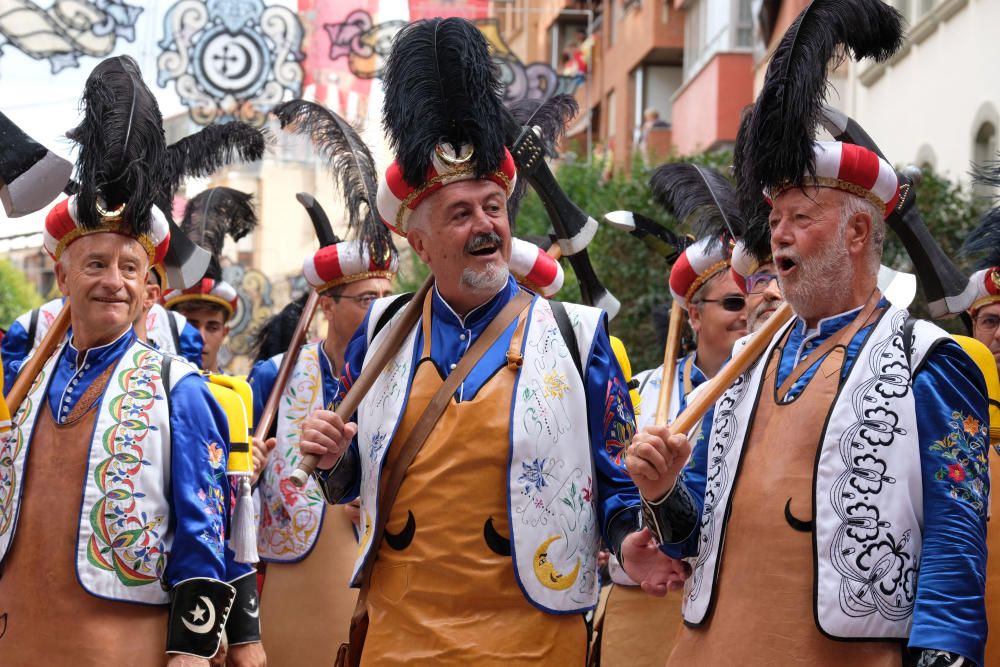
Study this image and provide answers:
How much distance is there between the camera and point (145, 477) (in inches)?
208

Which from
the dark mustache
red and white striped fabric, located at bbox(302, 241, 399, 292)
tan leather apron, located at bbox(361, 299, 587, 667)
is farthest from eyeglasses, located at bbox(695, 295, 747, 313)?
tan leather apron, located at bbox(361, 299, 587, 667)

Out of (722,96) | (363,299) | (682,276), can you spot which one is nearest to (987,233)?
(682,276)

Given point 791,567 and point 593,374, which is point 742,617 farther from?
point 593,374

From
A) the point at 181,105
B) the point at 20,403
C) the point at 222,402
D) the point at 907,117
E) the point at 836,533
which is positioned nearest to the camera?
the point at 836,533

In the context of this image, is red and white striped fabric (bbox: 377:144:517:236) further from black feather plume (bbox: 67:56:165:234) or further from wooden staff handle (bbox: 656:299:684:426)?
wooden staff handle (bbox: 656:299:684:426)

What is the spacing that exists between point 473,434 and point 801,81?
138 centimetres

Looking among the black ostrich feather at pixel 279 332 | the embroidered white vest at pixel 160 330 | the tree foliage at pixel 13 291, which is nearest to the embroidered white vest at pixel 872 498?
the embroidered white vest at pixel 160 330

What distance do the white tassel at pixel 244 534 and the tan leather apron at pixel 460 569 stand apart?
0.92m

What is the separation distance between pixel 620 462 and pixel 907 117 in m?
15.7

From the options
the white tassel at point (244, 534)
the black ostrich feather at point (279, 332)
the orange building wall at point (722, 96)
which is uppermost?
the white tassel at point (244, 534)

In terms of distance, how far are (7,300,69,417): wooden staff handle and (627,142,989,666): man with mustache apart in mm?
2383

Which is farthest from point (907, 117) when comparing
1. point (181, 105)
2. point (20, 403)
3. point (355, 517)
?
point (20, 403)

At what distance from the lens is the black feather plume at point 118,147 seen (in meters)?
5.62

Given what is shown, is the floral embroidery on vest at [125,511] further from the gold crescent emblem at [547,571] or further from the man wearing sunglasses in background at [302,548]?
the man wearing sunglasses in background at [302,548]
